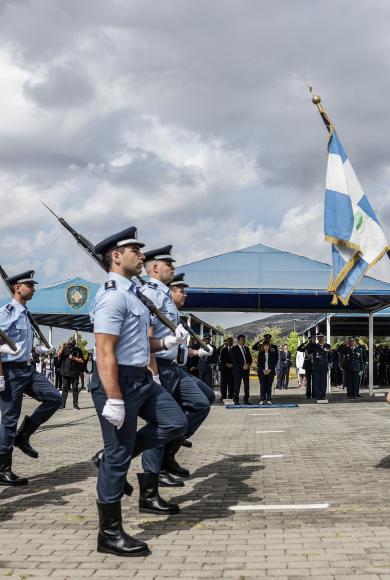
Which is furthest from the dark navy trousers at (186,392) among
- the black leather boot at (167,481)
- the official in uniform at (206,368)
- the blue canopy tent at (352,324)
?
the blue canopy tent at (352,324)

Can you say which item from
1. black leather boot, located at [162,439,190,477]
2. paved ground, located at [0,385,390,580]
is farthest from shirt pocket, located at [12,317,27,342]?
black leather boot, located at [162,439,190,477]

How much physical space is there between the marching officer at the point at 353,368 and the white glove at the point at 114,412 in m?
18.4

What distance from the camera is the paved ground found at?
14.2 ft

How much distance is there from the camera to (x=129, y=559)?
4.55 m

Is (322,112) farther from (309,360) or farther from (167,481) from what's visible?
(309,360)

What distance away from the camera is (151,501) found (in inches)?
228

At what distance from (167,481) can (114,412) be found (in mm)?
2689

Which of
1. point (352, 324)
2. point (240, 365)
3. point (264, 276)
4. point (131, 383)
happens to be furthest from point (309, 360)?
point (131, 383)

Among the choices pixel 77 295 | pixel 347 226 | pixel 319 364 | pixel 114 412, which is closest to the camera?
pixel 114 412

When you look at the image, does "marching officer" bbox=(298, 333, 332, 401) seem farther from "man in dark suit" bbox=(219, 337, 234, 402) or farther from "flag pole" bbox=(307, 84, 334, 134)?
"flag pole" bbox=(307, 84, 334, 134)

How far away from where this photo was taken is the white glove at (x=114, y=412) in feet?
14.9

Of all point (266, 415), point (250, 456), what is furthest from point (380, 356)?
point (250, 456)

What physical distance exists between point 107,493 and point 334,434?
7394 mm

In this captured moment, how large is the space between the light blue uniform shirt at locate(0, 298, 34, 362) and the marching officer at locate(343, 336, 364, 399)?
53.2 feet
